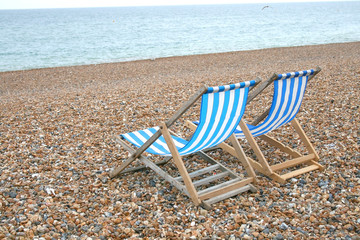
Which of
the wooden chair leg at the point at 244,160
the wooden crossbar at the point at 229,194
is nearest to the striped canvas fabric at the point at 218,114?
the wooden chair leg at the point at 244,160

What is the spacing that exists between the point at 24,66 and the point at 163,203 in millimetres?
17632

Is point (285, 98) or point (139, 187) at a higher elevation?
point (285, 98)

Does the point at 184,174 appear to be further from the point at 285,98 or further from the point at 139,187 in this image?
the point at 285,98

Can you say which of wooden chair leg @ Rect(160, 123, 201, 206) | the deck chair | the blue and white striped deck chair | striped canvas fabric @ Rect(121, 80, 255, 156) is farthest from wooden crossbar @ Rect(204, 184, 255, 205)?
striped canvas fabric @ Rect(121, 80, 255, 156)

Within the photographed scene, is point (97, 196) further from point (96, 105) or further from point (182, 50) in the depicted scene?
point (182, 50)

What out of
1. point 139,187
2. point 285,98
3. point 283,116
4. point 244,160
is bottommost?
point 139,187

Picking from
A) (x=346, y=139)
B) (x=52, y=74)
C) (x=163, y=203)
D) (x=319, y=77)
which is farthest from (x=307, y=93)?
(x=52, y=74)

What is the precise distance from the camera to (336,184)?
325 centimetres

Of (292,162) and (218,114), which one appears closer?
(218,114)

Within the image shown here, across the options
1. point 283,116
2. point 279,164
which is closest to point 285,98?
point 283,116

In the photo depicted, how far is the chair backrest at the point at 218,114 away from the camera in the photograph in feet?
9.27

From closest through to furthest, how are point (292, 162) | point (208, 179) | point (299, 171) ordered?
point (208, 179)
point (299, 171)
point (292, 162)

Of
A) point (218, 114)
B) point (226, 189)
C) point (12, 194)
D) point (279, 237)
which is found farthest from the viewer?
point (12, 194)

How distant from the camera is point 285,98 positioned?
3.38 m
